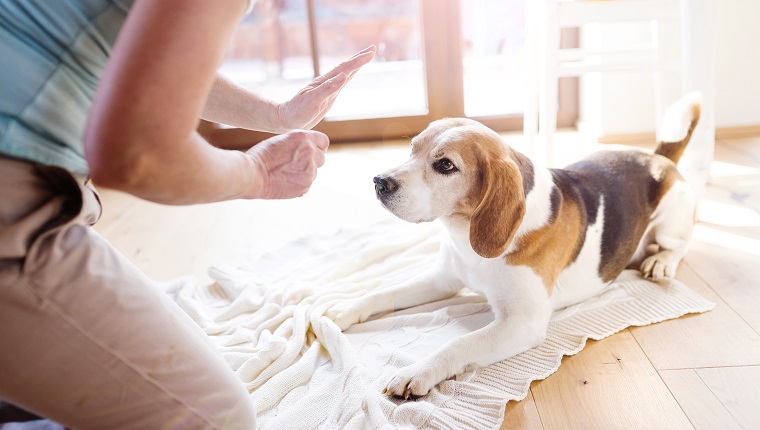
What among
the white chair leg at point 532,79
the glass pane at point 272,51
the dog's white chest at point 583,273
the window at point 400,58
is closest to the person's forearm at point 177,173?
the dog's white chest at point 583,273

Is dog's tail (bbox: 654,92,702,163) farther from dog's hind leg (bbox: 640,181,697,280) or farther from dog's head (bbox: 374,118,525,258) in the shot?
dog's head (bbox: 374,118,525,258)

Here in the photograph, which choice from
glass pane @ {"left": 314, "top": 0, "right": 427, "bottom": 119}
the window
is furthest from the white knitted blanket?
glass pane @ {"left": 314, "top": 0, "right": 427, "bottom": 119}

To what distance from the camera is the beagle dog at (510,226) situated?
157 centimetres

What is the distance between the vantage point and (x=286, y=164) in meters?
1.10

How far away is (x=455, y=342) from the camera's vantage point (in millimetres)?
1569

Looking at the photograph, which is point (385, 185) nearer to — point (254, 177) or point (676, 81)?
point (254, 177)

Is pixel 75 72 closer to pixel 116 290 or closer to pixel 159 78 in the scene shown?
pixel 159 78

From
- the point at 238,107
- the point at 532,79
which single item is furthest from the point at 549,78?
the point at 238,107

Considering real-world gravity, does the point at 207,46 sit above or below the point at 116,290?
above

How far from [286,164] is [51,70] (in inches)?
15.1

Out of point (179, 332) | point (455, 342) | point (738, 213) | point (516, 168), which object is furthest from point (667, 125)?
point (179, 332)

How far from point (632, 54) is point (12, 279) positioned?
2.82 m

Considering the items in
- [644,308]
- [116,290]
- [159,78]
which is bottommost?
[644,308]

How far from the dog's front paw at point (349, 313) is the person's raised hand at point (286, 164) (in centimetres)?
77
